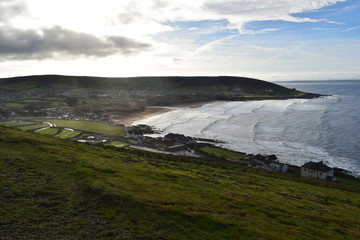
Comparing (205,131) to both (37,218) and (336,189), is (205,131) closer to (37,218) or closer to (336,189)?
(336,189)

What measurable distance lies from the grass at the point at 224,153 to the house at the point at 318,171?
1636 cm

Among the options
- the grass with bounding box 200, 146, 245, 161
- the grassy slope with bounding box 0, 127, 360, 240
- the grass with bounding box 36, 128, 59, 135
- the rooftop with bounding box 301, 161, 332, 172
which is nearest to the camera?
the grassy slope with bounding box 0, 127, 360, 240

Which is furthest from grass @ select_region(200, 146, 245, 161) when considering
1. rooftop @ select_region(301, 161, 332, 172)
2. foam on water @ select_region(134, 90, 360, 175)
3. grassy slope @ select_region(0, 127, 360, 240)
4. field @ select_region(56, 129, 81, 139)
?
field @ select_region(56, 129, 81, 139)

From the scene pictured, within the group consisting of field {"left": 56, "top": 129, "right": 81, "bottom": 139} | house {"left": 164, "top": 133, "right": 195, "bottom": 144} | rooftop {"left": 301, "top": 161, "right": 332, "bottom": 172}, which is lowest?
rooftop {"left": 301, "top": 161, "right": 332, "bottom": 172}

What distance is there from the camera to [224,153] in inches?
3066

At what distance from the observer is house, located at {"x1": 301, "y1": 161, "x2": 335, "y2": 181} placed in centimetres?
5997

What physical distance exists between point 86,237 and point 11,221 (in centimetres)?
576

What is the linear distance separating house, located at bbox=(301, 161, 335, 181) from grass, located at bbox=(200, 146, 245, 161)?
53.7 feet

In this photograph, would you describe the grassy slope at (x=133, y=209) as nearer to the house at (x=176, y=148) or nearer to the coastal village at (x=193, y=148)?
the coastal village at (x=193, y=148)

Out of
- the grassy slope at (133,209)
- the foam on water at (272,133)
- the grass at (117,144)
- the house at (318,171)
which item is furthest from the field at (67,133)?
the house at (318,171)

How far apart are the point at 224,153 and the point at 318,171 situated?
25.1 m

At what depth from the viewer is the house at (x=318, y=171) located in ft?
197

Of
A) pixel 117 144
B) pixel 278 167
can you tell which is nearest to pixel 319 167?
pixel 278 167

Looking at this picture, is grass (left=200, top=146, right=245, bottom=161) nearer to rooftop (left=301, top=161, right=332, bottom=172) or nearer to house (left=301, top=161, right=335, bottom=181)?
house (left=301, top=161, right=335, bottom=181)
